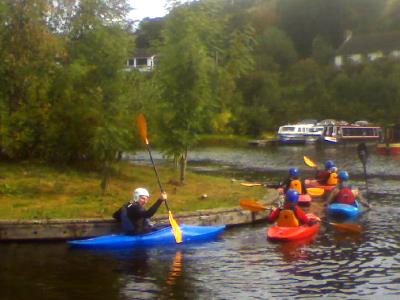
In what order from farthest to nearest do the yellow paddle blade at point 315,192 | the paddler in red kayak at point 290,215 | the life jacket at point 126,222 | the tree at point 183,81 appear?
the yellow paddle blade at point 315,192 → the tree at point 183,81 → the paddler in red kayak at point 290,215 → the life jacket at point 126,222

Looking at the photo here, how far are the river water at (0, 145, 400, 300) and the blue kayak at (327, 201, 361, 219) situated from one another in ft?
2.31

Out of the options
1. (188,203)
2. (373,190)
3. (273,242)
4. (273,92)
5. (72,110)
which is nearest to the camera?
(273,242)

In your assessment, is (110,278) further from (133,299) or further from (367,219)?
(367,219)

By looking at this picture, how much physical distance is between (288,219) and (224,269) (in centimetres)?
378

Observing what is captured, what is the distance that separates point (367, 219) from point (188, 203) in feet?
17.1

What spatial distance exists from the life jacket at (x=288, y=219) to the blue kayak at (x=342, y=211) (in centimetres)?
339

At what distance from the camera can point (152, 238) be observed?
1681cm

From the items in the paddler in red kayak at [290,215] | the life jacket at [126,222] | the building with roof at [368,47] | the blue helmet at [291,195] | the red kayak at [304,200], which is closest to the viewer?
the life jacket at [126,222]

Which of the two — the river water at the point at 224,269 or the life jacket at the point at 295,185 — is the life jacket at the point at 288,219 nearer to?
the river water at the point at 224,269

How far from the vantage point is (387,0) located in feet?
354

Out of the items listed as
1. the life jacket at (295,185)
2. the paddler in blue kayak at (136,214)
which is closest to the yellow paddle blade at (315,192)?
the life jacket at (295,185)

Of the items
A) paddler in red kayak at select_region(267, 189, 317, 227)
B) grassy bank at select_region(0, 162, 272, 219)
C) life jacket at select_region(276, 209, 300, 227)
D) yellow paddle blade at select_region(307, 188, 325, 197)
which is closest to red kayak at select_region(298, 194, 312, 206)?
grassy bank at select_region(0, 162, 272, 219)

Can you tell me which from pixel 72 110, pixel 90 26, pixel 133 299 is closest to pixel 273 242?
pixel 133 299

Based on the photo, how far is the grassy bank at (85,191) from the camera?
1848cm
